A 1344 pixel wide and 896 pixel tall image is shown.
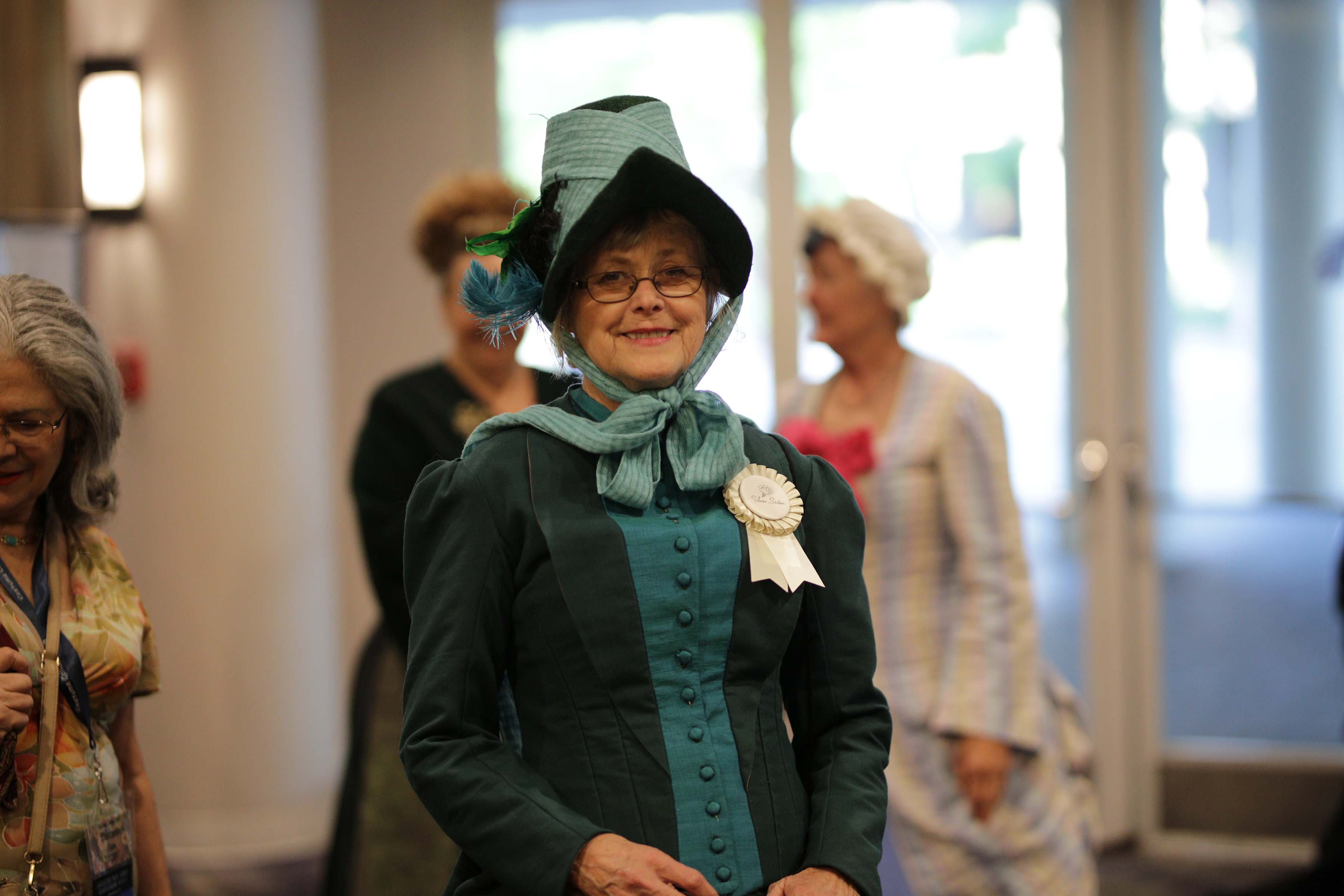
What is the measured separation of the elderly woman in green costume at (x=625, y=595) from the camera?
1209 mm

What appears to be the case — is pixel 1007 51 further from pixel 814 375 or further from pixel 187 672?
pixel 187 672

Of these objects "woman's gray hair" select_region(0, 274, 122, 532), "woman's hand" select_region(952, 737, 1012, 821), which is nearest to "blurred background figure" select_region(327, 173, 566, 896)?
"woman's hand" select_region(952, 737, 1012, 821)

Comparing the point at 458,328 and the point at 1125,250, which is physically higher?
the point at 1125,250

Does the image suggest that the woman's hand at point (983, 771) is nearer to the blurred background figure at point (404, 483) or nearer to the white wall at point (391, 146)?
the blurred background figure at point (404, 483)

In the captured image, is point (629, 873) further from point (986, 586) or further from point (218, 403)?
point (218, 403)

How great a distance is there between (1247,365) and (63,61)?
346 centimetres

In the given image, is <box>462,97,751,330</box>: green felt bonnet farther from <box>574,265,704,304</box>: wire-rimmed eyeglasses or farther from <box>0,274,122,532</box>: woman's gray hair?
<box>0,274,122,532</box>: woman's gray hair

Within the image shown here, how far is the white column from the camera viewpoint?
398 centimetres

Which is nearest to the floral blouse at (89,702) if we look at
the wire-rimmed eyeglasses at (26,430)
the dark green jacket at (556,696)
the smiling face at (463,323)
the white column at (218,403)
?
the wire-rimmed eyeglasses at (26,430)

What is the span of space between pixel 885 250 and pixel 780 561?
1345 mm

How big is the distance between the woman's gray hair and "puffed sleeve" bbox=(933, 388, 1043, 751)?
1.48 m

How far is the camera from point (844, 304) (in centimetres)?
251

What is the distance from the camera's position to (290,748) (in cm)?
417

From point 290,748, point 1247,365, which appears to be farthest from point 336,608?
point 1247,365
